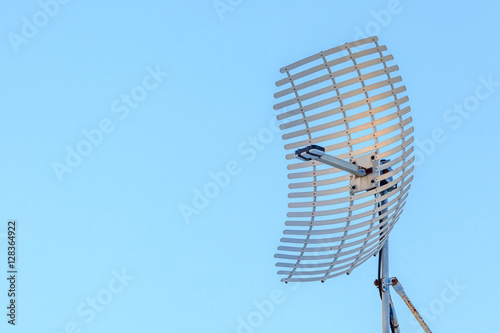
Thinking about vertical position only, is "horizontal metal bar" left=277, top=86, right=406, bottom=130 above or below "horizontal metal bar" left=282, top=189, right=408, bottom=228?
above

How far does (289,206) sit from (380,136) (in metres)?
1.73

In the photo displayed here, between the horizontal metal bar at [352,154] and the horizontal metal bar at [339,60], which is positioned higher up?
the horizontal metal bar at [339,60]

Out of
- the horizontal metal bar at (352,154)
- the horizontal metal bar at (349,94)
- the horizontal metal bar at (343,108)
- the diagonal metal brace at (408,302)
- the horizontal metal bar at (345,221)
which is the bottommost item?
the diagonal metal brace at (408,302)

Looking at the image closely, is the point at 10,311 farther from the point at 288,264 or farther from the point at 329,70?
the point at 329,70

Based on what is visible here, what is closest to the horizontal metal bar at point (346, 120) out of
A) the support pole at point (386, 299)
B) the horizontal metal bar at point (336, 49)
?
the horizontal metal bar at point (336, 49)

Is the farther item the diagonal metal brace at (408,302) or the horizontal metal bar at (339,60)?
the horizontal metal bar at (339,60)

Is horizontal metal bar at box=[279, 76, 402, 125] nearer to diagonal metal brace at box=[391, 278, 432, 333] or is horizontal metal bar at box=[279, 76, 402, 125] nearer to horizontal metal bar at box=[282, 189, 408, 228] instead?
Result: horizontal metal bar at box=[282, 189, 408, 228]

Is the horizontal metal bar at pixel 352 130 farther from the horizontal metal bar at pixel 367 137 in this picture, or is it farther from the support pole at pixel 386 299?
the support pole at pixel 386 299

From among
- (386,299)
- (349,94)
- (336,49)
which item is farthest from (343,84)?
(386,299)

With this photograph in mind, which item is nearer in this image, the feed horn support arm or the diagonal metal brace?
the feed horn support arm

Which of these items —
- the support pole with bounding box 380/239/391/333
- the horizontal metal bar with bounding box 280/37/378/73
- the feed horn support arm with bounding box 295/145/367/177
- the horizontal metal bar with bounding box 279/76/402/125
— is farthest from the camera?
the horizontal metal bar with bounding box 279/76/402/125

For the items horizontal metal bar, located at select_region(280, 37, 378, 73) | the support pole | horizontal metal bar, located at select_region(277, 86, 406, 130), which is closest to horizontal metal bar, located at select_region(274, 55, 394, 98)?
horizontal metal bar, located at select_region(280, 37, 378, 73)

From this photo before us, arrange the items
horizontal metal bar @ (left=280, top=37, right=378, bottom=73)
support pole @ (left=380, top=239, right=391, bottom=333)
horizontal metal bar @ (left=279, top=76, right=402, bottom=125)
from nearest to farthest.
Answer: support pole @ (left=380, top=239, right=391, bottom=333) < horizontal metal bar @ (left=280, top=37, right=378, bottom=73) < horizontal metal bar @ (left=279, top=76, right=402, bottom=125)

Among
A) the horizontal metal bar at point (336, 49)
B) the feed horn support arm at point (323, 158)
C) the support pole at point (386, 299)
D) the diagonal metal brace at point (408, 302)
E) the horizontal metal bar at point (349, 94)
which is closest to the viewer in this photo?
the feed horn support arm at point (323, 158)
